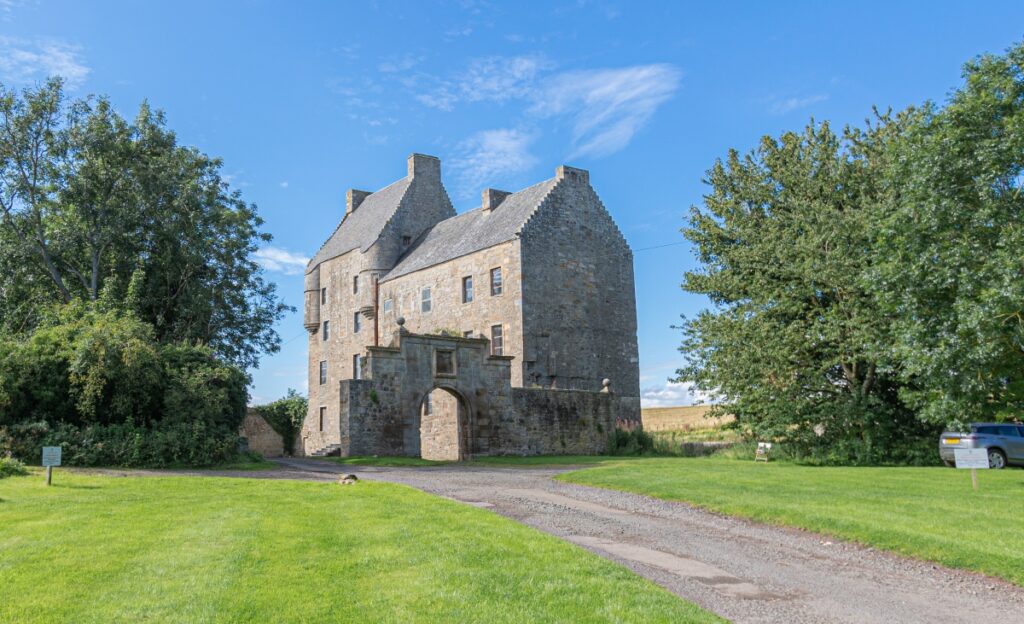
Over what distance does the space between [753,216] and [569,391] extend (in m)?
10.6

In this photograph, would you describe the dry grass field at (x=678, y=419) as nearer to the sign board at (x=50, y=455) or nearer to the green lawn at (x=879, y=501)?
the green lawn at (x=879, y=501)

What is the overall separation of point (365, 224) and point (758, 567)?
42.0m

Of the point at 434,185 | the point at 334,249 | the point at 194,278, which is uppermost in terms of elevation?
the point at 434,185

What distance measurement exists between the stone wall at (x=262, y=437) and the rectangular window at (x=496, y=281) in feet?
59.5

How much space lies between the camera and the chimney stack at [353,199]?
54544 mm

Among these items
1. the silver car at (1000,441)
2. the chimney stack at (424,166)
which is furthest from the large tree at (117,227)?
the silver car at (1000,441)

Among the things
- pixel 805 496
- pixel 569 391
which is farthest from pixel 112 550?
pixel 569 391

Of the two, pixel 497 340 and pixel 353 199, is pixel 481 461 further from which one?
pixel 353 199

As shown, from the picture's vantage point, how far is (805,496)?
49.9 feet

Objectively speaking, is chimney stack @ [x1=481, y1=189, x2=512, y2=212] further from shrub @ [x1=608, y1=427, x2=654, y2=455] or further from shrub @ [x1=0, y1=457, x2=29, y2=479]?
shrub @ [x1=0, y1=457, x2=29, y2=479]

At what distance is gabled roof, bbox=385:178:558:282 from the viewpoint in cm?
3862

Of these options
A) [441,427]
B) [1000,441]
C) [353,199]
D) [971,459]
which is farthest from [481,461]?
[353,199]

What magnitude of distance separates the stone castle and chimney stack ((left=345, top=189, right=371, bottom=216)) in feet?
7.40

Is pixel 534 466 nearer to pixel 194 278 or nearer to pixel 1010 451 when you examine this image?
pixel 1010 451
